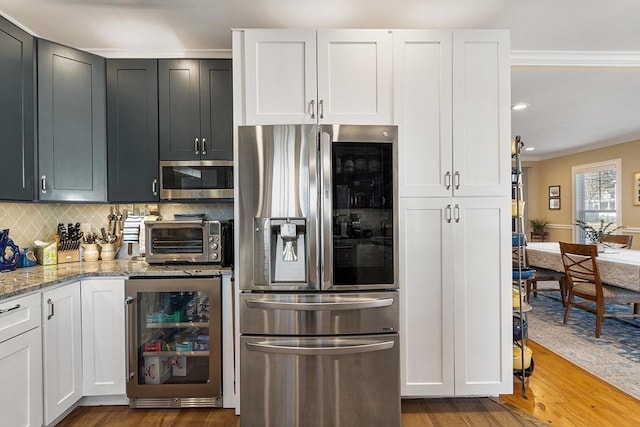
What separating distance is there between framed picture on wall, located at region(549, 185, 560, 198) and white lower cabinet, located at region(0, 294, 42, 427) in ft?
29.3

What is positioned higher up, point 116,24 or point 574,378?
point 116,24

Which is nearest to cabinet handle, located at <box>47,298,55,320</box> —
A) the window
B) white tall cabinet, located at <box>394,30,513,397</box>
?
white tall cabinet, located at <box>394,30,513,397</box>

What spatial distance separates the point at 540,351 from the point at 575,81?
270cm

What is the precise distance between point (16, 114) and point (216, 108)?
1.22m

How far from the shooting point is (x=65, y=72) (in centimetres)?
239

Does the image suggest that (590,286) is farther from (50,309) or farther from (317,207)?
(50,309)

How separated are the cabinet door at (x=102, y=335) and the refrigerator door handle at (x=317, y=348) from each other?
953 mm

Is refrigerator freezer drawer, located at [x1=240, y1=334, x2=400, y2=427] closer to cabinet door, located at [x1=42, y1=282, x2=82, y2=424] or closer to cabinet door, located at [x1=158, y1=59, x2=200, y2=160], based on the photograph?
cabinet door, located at [x1=42, y1=282, x2=82, y2=424]

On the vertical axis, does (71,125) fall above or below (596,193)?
above

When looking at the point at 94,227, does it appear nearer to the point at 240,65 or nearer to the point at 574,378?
the point at 240,65

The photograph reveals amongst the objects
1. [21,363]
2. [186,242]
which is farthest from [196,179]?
[21,363]

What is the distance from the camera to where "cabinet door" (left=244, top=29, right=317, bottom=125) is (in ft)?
6.84

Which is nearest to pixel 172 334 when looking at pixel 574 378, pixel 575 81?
pixel 574 378

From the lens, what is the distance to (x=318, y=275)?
199cm
